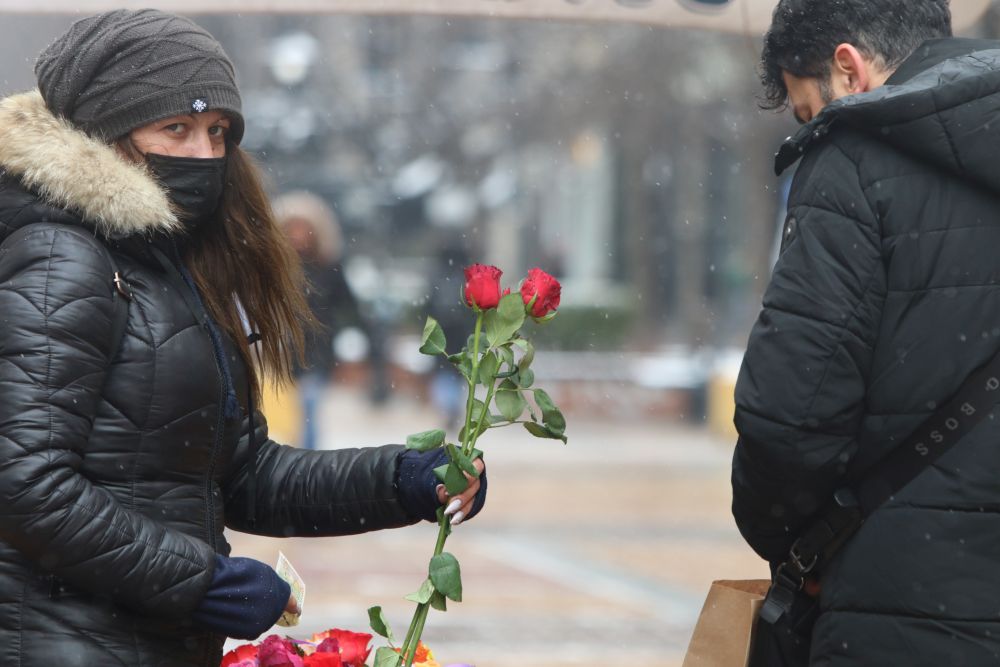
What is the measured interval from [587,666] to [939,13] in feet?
15.3

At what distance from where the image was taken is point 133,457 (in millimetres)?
2172

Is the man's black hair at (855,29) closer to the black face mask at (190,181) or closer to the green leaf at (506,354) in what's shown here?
the green leaf at (506,354)

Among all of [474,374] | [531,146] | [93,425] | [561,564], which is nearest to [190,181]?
[93,425]

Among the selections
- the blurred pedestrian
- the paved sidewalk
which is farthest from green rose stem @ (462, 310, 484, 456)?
the blurred pedestrian

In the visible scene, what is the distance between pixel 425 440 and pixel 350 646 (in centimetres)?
45

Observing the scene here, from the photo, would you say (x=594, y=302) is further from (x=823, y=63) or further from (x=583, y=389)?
(x=823, y=63)

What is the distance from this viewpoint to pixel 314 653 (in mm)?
2521

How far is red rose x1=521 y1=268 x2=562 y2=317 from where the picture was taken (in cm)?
237

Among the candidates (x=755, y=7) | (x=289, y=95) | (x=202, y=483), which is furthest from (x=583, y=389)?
(x=202, y=483)

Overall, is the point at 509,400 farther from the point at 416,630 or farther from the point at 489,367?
the point at 416,630

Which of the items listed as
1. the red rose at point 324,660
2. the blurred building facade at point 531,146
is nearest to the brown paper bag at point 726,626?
the red rose at point 324,660

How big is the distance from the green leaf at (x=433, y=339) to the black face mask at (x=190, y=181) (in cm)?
45

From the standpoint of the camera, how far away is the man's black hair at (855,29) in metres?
2.38

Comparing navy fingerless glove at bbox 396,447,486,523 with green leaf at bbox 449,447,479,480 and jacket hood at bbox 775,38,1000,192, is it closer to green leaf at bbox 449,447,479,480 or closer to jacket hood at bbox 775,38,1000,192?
green leaf at bbox 449,447,479,480
